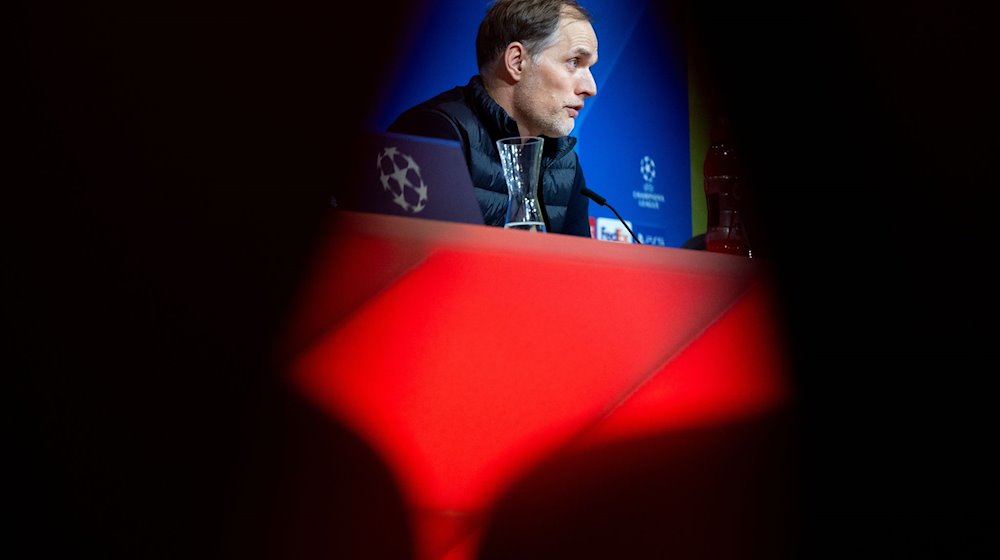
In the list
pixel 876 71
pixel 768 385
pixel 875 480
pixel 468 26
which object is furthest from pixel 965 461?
pixel 468 26

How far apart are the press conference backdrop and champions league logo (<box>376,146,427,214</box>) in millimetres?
2261

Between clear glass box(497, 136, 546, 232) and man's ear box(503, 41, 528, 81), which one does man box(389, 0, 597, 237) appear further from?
clear glass box(497, 136, 546, 232)

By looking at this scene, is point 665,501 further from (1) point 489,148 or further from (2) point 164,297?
(1) point 489,148

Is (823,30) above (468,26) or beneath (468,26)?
beneath

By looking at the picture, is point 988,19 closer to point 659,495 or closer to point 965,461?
point 965,461

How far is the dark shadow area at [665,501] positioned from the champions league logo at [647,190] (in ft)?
9.33

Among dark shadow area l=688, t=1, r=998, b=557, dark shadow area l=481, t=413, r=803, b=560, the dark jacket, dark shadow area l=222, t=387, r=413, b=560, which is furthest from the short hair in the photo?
dark shadow area l=222, t=387, r=413, b=560

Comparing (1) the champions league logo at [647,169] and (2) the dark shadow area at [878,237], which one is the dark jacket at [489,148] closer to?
(2) the dark shadow area at [878,237]

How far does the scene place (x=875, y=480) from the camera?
98 centimetres

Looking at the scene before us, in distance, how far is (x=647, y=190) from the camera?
3.75 metres

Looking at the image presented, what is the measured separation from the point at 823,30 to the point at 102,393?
100 centimetres

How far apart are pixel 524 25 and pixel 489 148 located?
427 mm

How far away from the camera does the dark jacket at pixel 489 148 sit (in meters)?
2.14

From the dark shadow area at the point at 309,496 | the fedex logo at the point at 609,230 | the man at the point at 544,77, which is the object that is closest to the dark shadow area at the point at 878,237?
the dark shadow area at the point at 309,496
